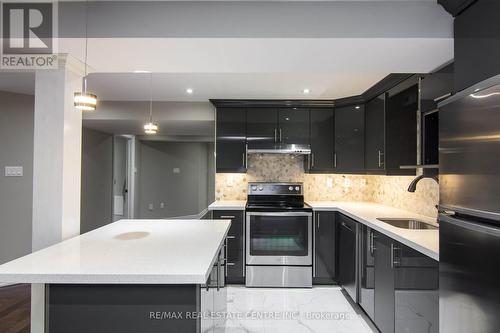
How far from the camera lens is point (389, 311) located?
204cm

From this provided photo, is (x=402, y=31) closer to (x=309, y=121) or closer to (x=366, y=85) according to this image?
(x=366, y=85)

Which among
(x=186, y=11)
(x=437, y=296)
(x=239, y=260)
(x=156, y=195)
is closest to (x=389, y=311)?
(x=437, y=296)

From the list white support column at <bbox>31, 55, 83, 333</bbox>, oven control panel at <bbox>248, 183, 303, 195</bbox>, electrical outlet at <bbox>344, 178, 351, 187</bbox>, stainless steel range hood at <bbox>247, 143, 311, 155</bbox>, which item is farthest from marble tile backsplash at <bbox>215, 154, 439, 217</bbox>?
white support column at <bbox>31, 55, 83, 333</bbox>

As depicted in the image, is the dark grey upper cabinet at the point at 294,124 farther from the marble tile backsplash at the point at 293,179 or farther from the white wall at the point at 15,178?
the white wall at the point at 15,178

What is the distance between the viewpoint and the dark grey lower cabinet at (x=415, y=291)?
1.56m

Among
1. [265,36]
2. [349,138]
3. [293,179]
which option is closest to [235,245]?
[293,179]

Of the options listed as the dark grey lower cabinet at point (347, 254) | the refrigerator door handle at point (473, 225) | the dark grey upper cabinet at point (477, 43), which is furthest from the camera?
the dark grey lower cabinet at point (347, 254)

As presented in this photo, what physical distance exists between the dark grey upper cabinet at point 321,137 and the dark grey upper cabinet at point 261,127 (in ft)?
1.64

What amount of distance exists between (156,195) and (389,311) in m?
5.71

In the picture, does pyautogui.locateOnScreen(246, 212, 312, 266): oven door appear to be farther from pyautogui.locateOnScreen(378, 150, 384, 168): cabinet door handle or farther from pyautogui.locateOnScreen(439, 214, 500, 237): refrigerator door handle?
pyautogui.locateOnScreen(439, 214, 500, 237): refrigerator door handle

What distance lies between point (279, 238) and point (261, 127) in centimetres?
139

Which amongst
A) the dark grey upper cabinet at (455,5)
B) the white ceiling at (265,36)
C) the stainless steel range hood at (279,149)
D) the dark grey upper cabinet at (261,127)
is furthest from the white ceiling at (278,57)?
the stainless steel range hood at (279,149)

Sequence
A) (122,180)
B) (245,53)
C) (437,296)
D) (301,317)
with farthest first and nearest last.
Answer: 1. (122,180)
2. (301,317)
3. (245,53)
4. (437,296)

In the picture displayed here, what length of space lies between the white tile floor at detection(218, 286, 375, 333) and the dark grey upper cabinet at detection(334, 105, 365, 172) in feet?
4.85
